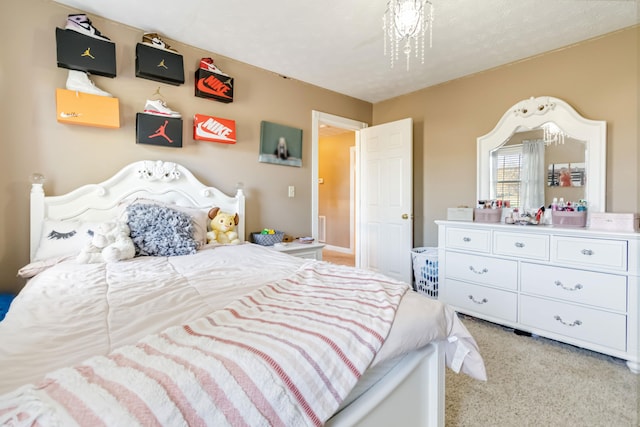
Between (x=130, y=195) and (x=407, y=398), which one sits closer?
(x=407, y=398)

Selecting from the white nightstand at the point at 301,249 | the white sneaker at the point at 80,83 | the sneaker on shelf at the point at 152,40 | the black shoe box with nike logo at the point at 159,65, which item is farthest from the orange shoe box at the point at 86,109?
the white nightstand at the point at 301,249

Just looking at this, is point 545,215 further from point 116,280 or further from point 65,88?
point 65,88

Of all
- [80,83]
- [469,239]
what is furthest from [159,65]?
[469,239]

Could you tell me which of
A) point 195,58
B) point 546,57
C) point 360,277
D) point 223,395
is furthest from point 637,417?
point 195,58

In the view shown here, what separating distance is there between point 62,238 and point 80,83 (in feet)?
3.45

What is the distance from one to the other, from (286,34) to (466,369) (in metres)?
2.49

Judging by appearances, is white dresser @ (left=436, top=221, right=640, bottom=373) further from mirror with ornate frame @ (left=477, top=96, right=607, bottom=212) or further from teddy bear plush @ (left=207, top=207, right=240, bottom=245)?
teddy bear plush @ (left=207, top=207, right=240, bottom=245)

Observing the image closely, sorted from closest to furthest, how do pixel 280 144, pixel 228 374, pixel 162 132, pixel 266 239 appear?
pixel 228 374
pixel 162 132
pixel 266 239
pixel 280 144

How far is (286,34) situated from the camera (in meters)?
2.34

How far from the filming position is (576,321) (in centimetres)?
205

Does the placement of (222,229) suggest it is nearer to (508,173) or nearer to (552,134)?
(508,173)

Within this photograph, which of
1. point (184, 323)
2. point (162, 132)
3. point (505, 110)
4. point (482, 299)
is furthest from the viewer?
point (505, 110)

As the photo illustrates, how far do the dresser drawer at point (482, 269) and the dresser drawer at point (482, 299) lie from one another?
0.20 feet

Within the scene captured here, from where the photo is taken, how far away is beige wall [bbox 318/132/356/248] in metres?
5.81
